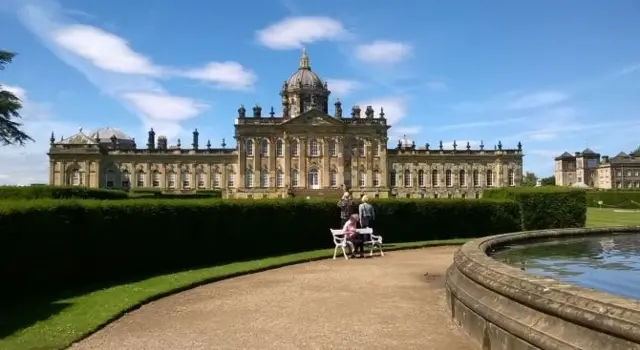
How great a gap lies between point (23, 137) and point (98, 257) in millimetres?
17633

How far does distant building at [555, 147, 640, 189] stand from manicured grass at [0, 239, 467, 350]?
11447 centimetres

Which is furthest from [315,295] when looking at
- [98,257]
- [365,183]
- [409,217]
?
[365,183]

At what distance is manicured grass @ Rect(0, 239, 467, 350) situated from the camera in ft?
21.5

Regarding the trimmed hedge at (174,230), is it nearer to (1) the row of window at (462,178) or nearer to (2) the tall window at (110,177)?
(1) the row of window at (462,178)

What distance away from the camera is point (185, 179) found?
6994 cm

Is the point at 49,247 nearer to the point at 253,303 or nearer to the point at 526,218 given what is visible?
the point at 253,303

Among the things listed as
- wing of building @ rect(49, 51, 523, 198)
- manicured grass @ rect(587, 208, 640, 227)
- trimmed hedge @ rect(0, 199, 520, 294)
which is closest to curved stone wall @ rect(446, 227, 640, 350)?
trimmed hedge @ rect(0, 199, 520, 294)

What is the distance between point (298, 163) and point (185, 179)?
14.9m

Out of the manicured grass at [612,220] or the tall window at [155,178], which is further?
the tall window at [155,178]

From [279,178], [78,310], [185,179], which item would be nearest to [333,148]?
A: [279,178]

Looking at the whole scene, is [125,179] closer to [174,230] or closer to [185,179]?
[185,179]

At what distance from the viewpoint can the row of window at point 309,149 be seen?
66625mm

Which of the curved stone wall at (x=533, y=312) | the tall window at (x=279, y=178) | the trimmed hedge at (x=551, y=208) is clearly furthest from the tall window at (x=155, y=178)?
the curved stone wall at (x=533, y=312)

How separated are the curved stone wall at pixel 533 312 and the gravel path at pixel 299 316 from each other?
51 cm
